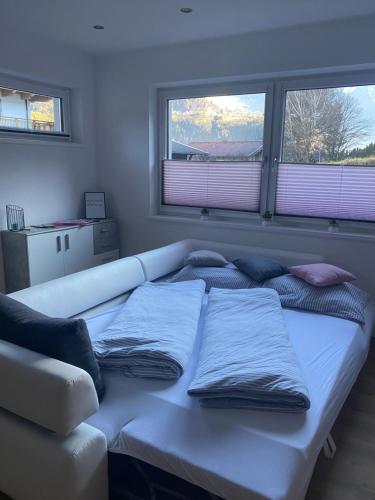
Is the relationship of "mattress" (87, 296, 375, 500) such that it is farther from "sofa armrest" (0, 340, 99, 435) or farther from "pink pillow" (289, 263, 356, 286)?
"pink pillow" (289, 263, 356, 286)

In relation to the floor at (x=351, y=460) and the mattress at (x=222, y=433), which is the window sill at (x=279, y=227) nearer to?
the floor at (x=351, y=460)

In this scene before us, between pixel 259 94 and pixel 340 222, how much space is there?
4.44ft

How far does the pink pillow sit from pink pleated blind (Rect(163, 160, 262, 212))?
984mm

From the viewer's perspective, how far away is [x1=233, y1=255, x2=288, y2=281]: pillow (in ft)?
9.63

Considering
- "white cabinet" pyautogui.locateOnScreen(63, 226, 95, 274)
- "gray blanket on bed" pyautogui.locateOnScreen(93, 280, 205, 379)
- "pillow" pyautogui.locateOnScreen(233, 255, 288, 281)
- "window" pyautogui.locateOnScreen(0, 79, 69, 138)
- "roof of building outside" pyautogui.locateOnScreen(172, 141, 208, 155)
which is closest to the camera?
"gray blanket on bed" pyautogui.locateOnScreen(93, 280, 205, 379)

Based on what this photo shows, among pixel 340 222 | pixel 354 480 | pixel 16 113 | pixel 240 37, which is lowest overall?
pixel 354 480

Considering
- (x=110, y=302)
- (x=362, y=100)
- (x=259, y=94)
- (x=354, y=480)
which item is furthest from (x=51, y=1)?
(x=354, y=480)

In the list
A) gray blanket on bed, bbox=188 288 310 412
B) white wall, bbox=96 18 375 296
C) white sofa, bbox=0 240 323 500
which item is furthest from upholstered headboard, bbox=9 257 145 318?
white wall, bbox=96 18 375 296

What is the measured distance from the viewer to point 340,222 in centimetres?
330

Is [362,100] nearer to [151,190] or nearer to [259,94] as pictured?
[259,94]

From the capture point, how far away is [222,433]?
1454 mm

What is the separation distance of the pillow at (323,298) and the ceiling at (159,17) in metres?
1.93

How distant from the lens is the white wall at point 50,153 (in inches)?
131

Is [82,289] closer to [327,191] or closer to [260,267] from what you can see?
[260,267]
